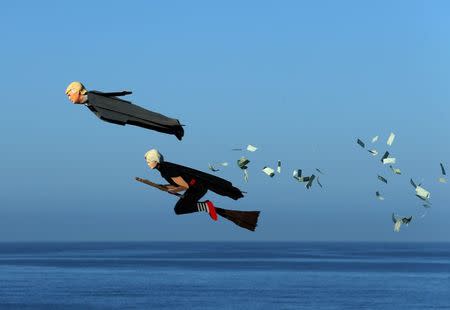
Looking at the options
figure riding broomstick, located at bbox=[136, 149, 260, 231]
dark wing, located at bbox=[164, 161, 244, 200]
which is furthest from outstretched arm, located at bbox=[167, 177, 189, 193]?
dark wing, located at bbox=[164, 161, 244, 200]

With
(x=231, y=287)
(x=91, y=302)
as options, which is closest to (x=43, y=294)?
(x=91, y=302)

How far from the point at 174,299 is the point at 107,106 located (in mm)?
162975

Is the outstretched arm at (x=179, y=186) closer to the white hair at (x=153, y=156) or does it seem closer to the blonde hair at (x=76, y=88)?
the white hair at (x=153, y=156)

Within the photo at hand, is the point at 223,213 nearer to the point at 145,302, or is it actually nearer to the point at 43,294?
the point at 145,302

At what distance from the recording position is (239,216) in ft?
38.2

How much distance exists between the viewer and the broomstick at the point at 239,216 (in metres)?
11.4


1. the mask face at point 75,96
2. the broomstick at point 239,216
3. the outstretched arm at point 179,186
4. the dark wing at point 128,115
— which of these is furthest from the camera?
the outstretched arm at point 179,186

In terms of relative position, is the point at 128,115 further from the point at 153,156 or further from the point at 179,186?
the point at 179,186

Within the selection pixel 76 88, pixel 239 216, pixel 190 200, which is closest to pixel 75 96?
pixel 76 88

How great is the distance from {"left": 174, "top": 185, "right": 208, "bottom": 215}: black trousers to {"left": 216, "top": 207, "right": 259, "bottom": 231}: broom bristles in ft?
0.99

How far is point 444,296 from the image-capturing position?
178 metres

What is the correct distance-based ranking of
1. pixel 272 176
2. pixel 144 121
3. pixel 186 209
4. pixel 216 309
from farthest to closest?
pixel 216 309, pixel 272 176, pixel 186 209, pixel 144 121

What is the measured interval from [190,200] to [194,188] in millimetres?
158

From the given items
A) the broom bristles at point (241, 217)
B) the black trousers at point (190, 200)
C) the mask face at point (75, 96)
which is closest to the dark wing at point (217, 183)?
the black trousers at point (190, 200)
